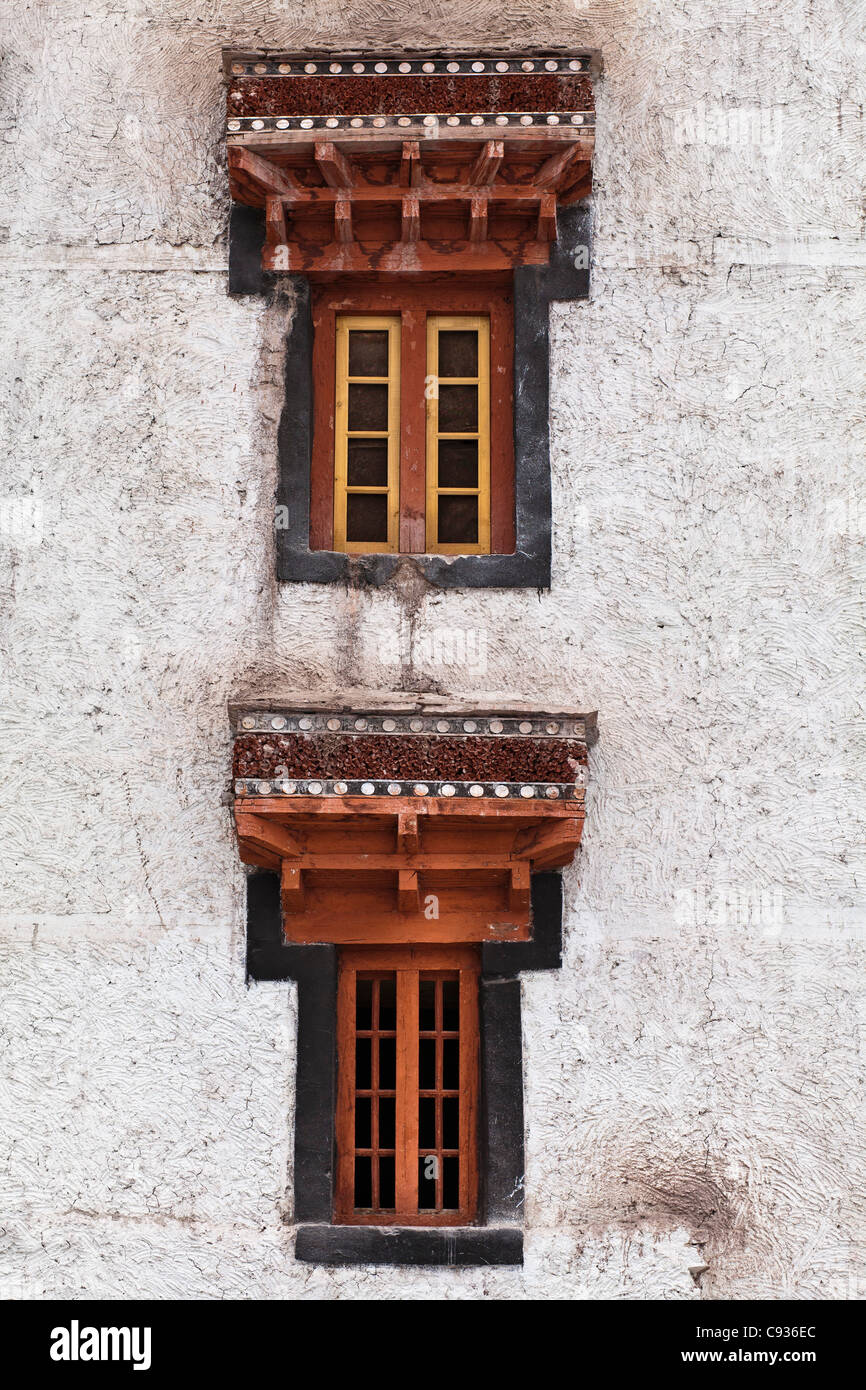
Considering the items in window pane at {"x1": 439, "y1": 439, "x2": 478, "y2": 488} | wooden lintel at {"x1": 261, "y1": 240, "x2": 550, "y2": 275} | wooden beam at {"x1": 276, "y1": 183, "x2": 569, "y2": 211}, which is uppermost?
wooden beam at {"x1": 276, "y1": 183, "x2": 569, "y2": 211}

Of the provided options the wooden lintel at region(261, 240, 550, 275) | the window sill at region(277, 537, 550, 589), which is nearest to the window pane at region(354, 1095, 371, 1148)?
the window sill at region(277, 537, 550, 589)

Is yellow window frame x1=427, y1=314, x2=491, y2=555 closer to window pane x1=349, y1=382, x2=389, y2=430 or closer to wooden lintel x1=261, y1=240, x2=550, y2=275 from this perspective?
window pane x1=349, y1=382, x2=389, y2=430

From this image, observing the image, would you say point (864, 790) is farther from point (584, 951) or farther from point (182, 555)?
point (182, 555)

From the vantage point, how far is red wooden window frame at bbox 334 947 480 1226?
660 centimetres

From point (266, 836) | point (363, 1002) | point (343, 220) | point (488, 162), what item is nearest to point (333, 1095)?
point (363, 1002)

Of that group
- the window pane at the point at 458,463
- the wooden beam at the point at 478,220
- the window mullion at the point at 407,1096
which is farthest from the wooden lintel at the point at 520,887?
the wooden beam at the point at 478,220

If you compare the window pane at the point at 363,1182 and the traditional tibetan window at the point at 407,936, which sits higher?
the traditional tibetan window at the point at 407,936

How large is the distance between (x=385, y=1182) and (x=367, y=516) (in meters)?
3.16

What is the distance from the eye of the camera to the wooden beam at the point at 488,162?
6832 millimetres

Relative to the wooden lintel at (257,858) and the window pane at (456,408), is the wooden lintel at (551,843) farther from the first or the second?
the window pane at (456,408)

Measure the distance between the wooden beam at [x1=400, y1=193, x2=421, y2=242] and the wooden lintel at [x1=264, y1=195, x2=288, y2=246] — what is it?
1.90 feet

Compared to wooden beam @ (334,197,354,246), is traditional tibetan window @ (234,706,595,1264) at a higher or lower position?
lower

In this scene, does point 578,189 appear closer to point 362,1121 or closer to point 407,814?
point 407,814

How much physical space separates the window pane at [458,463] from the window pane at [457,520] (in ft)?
0.24
